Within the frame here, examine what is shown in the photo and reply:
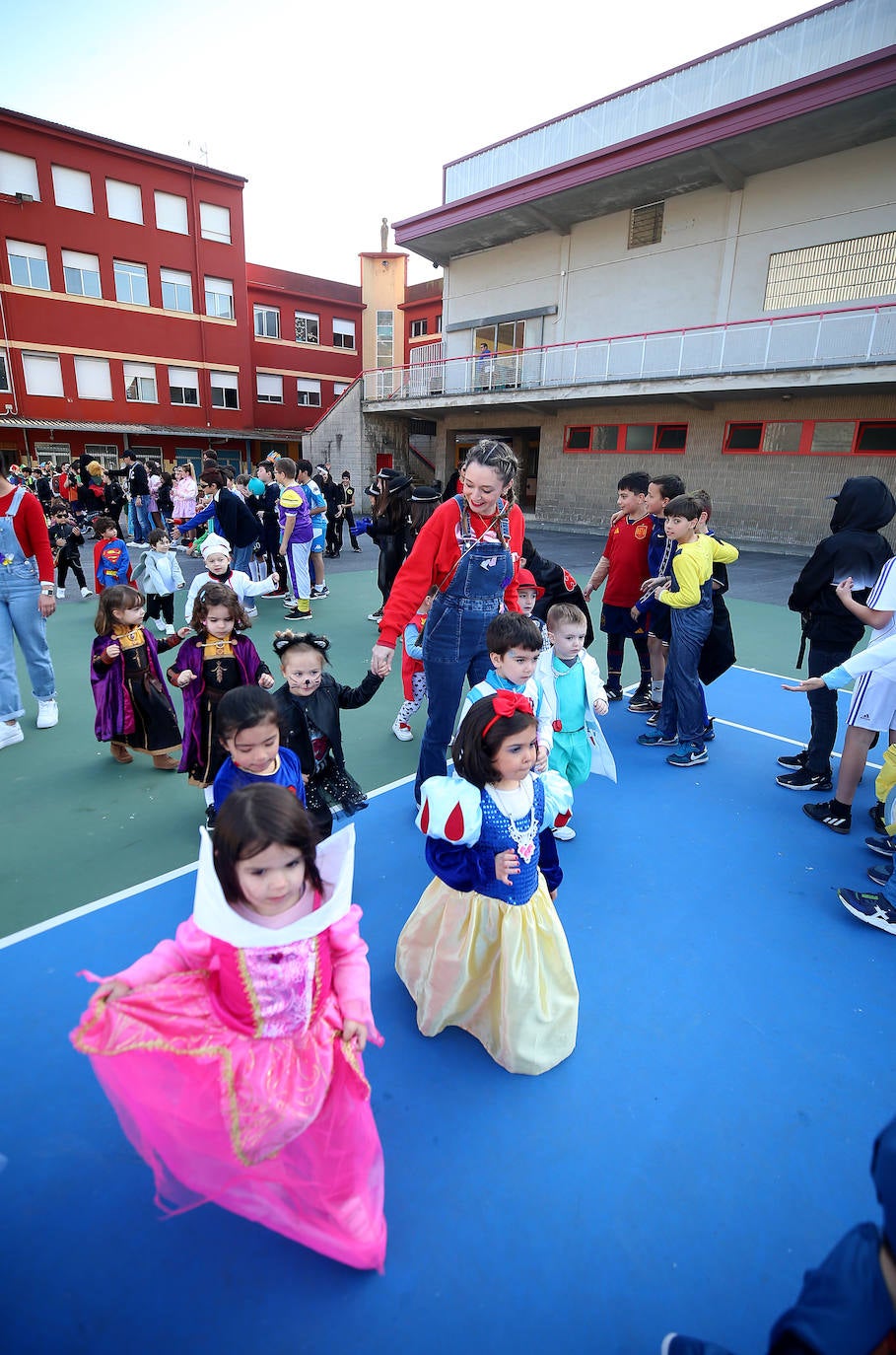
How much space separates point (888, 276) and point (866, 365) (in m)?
2.66

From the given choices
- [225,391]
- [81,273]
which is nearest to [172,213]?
[81,273]

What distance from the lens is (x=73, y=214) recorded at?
22016 mm

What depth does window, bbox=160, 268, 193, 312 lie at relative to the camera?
24.2 m

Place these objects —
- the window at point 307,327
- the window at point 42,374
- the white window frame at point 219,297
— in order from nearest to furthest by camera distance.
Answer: the window at point 42,374, the white window frame at point 219,297, the window at point 307,327

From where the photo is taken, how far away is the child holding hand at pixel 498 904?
83.0 inches

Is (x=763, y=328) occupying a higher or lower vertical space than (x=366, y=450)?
higher

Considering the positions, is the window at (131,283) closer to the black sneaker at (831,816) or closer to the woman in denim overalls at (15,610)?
the woman in denim overalls at (15,610)

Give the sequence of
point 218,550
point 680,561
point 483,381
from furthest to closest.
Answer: point 483,381 → point 218,550 → point 680,561

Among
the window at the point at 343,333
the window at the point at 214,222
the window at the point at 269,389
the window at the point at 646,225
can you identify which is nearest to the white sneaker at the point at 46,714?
the window at the point at 646,225

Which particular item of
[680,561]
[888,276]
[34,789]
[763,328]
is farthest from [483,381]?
[34,789]

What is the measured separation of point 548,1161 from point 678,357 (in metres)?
16.4

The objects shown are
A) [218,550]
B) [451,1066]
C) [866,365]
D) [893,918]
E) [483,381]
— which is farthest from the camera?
[483,381]

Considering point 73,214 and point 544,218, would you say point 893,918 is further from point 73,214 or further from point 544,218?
point 73,214

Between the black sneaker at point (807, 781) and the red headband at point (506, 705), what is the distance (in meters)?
2.92
